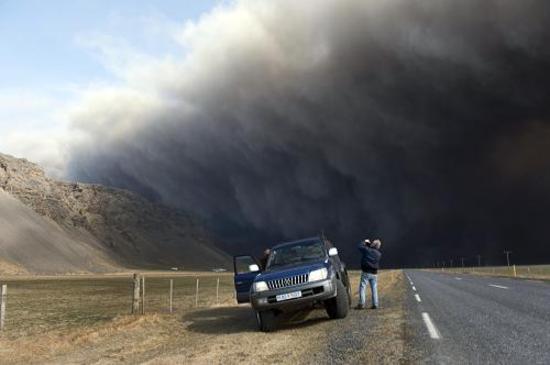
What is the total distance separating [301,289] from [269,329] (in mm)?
1259

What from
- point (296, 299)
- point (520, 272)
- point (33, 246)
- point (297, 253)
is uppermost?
point (33, 246)

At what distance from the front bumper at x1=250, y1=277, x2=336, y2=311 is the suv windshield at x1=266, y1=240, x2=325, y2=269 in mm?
1401

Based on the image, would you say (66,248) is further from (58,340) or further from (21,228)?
(58,340)

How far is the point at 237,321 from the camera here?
1529 cm

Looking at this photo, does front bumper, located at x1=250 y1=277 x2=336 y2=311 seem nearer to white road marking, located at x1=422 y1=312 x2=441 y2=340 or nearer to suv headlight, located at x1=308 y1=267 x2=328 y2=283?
suv headlight, located at x1=308 y1=267 x2=328 y2=283

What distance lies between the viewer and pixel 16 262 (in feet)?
540

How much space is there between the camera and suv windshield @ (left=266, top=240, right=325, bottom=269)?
13789 mm

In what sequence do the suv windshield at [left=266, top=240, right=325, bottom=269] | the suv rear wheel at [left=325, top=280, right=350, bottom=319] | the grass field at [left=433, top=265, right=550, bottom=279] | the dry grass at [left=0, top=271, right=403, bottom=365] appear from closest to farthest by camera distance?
the dry grass at [left=0, top=271, right=403, bottom=365] < the suv rear wheel at [left=325, top=280, right=350, bottom=319] < the suv windshield at [left=266, top=240, right=325, bottom=269] < the grass field at [left=433, top=265, right=550, bottom=279]

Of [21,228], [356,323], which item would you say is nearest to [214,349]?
[356,323]

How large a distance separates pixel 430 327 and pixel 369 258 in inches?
179

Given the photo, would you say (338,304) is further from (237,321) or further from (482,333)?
(482,333)

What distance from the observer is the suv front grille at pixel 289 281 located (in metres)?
12.3

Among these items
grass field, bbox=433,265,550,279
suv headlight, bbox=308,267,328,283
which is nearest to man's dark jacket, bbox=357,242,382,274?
suv headlight, bbox=308,267,328,283

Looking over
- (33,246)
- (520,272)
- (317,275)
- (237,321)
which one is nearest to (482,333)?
(317,275)
